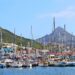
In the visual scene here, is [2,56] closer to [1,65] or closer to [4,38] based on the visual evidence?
[1,65]

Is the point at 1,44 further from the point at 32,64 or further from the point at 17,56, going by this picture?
the point at 32,64

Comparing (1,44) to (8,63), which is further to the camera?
(1,44)

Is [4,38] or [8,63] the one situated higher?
[4,38]

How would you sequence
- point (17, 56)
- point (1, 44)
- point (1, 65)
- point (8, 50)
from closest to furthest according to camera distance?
point (1, 65), point (17, 56), point (8, 50), point (1, 44)

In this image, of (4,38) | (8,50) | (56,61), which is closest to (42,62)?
(56,61)

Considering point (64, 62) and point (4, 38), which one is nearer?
point (64, 62)

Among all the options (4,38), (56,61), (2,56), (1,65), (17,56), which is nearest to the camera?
(1,65)

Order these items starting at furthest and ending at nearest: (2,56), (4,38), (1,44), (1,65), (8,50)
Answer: (4,38), (1,44), (8,50), (2,56), (1,65)

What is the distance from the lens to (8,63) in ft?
306

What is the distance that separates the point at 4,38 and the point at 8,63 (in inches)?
2344

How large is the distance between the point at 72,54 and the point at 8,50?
70.0 ft

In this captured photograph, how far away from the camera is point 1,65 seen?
300 ft

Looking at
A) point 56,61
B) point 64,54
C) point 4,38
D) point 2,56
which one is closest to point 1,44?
point 4,38

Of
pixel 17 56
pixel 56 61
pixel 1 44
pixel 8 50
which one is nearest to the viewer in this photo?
pixel 56 61
